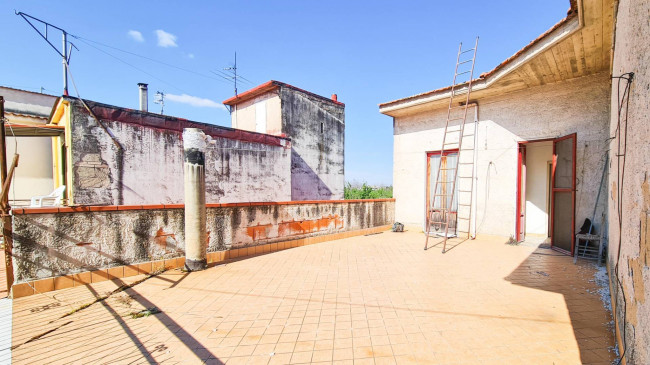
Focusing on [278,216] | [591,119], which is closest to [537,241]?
[591,119]

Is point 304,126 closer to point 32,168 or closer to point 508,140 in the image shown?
point 508,140

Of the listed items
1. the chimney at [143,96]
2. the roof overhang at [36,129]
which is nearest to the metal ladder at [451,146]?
the roof overhang at [36,129]

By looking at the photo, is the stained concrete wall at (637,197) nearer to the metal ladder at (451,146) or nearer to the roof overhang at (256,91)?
the metal ladder at (451,146)

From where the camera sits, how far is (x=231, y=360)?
2338 millimetres

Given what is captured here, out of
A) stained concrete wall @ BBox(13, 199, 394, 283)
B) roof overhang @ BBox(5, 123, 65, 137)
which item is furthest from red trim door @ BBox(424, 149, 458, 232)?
roof overhang @ BBox(5, 123, 65, 137)

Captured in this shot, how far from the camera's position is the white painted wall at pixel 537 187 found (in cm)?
761

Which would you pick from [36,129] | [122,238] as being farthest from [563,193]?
[36,129]

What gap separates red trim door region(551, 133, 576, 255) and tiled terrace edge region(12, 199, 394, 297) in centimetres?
610

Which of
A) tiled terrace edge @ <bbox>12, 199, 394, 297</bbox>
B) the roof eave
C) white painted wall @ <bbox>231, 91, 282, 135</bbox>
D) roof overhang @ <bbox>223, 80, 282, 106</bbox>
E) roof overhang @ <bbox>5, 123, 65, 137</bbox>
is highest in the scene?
roof overhang @ <bbox>223, 80, 282, 106</bbox>

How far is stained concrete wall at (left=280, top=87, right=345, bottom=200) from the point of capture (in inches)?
476

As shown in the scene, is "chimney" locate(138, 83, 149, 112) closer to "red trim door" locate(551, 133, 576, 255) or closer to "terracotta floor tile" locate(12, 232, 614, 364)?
"terracotta floor tile" locate(12, 232, 614, 364)

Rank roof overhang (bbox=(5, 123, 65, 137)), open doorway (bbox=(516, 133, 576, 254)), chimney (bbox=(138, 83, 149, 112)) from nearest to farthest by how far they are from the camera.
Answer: open doorway (bbox=(516, 133, 576, 254)) < roof overhang (bbox=(5, 123, 65, 137)) < chimney (bbox=(138, 83, 149, 112))

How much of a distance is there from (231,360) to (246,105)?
12.4 metres

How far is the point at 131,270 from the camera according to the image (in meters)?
4.45
